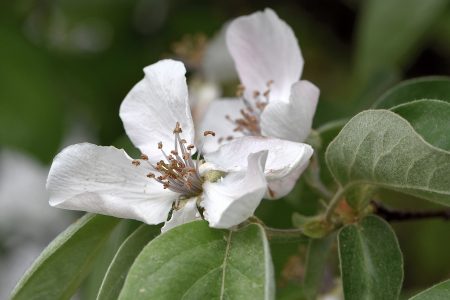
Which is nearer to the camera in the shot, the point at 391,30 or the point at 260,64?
the point at 260,64

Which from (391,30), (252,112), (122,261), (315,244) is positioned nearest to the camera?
(122,261)

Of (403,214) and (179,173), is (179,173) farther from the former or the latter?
(403,214)

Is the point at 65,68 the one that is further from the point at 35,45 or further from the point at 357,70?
the point at 357,70

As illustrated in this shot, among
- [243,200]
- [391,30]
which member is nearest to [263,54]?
[243,200]

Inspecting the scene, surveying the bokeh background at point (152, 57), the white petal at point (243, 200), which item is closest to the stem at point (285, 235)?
the white petal at point (243, 200)

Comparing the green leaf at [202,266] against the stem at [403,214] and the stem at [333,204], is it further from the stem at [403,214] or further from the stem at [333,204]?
the stem at [403,214]

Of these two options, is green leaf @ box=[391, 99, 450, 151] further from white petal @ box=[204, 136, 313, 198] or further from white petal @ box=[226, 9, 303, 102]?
white petal @ box=[226, 9, 303, 102]
